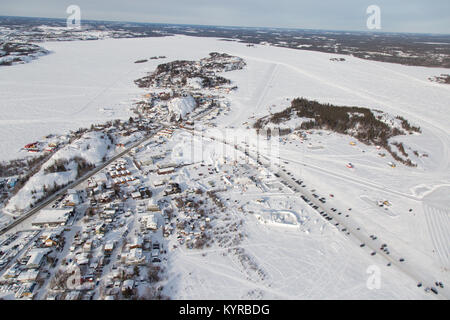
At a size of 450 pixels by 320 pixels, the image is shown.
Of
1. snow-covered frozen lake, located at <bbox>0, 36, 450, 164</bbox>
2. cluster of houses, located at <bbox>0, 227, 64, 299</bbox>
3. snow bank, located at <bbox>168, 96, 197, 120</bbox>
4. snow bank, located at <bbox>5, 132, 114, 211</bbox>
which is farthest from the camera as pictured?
snow bank, located at <bbox>168, 96, 197, 120</bbox>

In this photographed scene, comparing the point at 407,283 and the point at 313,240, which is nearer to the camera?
the point at 407,283

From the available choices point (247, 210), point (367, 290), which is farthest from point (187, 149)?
point (367, 290)

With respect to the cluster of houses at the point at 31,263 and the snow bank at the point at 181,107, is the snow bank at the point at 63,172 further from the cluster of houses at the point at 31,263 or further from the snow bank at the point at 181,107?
the snow bank at the point at 181,107

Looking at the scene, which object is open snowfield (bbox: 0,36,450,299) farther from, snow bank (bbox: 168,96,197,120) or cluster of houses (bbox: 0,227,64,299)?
cluster of houses (bbox: 0,227,64,299)

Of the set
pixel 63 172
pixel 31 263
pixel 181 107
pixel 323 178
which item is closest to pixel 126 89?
pixel 181 107

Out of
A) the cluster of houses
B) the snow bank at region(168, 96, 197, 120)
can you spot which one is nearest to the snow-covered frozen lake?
the snow bank at region(168, 96, 197, 120)

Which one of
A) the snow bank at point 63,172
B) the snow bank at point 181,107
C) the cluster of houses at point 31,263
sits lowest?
the cluster of houses at point 31,263

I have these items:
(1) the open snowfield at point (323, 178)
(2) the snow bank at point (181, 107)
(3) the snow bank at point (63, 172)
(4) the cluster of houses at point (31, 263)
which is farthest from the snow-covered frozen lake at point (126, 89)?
(4) the cluster of houses at point (31, 263)

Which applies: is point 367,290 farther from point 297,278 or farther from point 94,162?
point 94,162
